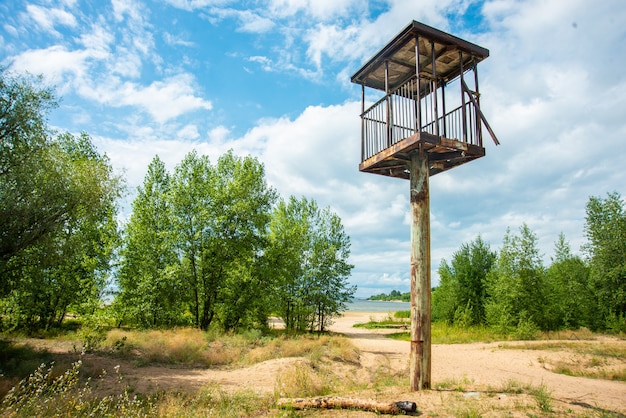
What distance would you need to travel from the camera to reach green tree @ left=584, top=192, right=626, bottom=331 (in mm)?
24891

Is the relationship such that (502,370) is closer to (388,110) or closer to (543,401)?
(543,401)

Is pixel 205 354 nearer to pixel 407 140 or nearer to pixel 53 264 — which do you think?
pixel 53 264

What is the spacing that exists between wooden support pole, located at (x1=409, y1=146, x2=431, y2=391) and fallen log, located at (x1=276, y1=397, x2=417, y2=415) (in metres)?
1.52

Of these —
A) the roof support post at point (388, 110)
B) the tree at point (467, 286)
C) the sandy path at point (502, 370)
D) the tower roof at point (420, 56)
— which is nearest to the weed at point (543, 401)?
the sandy path at point (502, 370)

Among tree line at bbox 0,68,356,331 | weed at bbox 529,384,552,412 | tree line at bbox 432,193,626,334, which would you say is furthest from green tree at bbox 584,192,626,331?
weed at bbox 529,384,552,412

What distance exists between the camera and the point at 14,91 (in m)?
13.5

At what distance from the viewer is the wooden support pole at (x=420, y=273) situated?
325 inches

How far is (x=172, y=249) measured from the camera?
2175 cm

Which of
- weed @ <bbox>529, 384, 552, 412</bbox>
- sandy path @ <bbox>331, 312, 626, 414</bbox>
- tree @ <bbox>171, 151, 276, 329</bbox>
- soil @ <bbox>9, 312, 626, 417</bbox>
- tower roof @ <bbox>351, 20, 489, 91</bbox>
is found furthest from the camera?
tree @ <bbox>171, 151, 276, 329</bbox>

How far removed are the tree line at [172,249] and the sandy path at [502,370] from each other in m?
7.85

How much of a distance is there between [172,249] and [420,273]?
17.0 m

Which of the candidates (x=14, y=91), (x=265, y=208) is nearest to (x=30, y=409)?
(x=14, y=91)

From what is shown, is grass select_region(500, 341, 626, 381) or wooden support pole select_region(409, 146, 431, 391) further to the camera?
grass select_region(500, 341, 626, 381)

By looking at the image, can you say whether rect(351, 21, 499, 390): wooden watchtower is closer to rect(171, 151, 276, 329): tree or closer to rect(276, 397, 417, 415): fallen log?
rect(276, 397, 417, 415): fallen log
